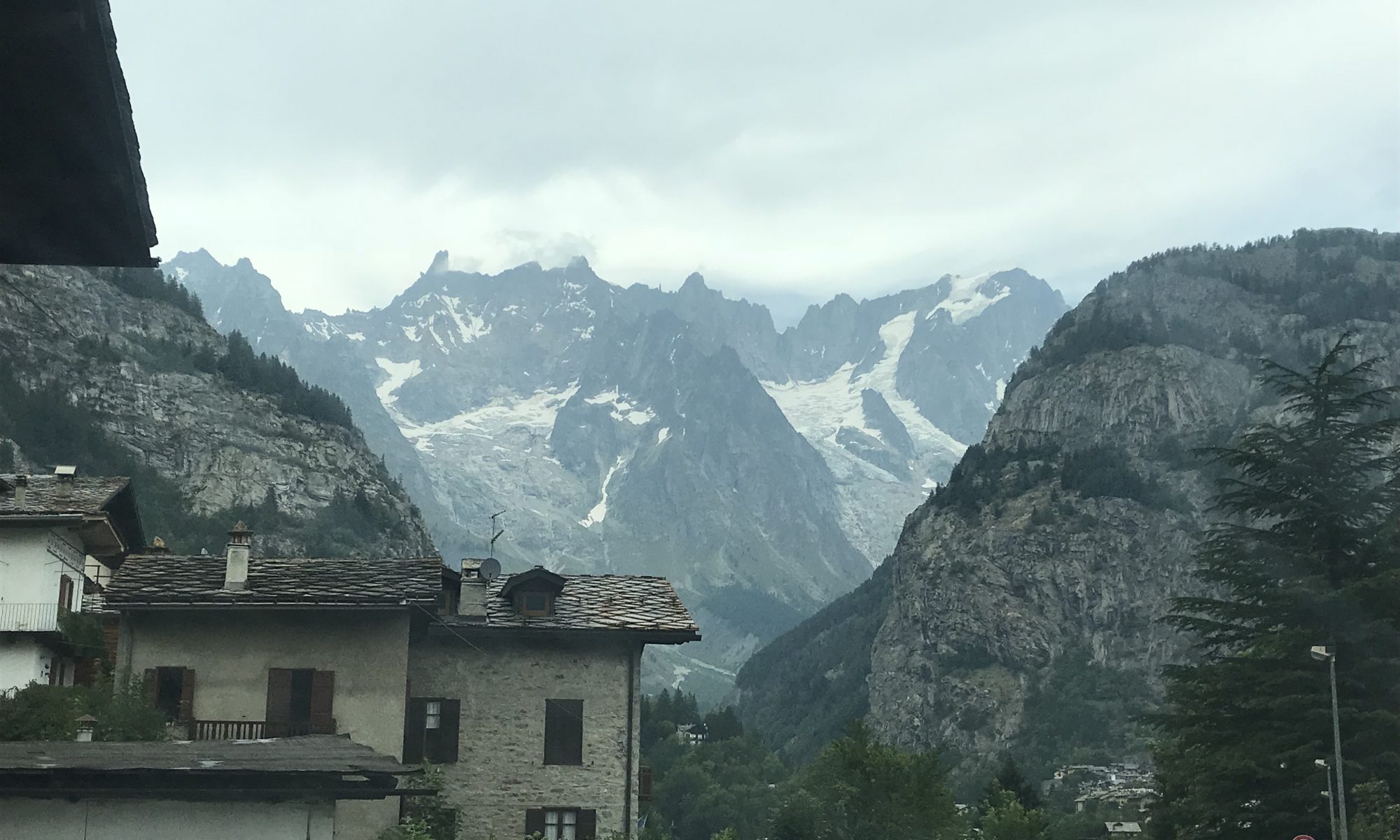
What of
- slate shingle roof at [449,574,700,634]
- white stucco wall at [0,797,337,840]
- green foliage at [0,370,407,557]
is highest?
green foliage at [0,370,407,557]

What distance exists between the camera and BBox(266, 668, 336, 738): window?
128 ft

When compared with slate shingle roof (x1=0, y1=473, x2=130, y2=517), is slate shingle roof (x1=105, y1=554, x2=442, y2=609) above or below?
below

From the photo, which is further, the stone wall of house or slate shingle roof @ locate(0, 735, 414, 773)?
the stone wall of house

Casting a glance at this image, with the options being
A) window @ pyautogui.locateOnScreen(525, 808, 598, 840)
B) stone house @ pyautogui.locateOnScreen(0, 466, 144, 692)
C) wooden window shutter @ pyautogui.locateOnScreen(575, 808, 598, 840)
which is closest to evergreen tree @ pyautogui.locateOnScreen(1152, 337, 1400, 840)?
wooden window shutter @ pyautogui.locateOnScreen(575, 808, 598, 840)

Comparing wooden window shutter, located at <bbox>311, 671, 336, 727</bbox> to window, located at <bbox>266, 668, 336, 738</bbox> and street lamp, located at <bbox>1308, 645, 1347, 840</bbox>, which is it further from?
street lamp, located at <bbox>1308, 645, 1347, 840</bbox>

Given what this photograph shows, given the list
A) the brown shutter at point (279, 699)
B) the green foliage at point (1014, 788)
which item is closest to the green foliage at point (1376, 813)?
the brown shutter at point (279, 699)

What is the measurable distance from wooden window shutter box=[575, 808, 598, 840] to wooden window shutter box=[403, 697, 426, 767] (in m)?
5.04

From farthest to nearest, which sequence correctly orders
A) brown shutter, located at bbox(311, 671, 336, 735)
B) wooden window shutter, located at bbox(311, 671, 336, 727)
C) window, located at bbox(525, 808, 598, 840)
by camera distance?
window, located at bbox(525, 808, 598, 840) < wooden window shutter, located at bbox(311, 671, 336, 727) < brown shutter, located at bbox(311, 671, 336, 735)

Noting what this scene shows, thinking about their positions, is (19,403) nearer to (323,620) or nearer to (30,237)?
(323,620)

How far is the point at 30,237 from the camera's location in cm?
805

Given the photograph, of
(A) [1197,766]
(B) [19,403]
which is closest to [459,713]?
(A) [1197,766]

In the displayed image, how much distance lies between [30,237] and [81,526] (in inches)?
1740

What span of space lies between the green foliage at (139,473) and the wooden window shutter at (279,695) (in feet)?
430

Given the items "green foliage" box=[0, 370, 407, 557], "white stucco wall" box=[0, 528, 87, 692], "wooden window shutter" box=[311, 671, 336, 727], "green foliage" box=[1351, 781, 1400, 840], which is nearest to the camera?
"green foliage" box=[1351, 781, 1400, 840]
